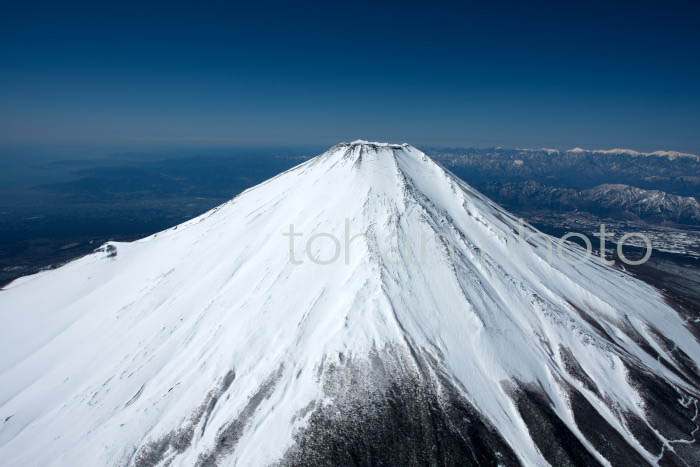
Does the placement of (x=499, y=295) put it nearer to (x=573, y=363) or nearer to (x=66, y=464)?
(x=573, y=363)

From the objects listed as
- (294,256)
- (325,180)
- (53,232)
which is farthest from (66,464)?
(53,232)

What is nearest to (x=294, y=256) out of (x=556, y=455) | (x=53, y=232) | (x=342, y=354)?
(x=342, y=354)

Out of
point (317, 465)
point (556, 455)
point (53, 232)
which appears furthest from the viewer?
point (53, 232)

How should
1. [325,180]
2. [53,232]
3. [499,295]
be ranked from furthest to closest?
1. [53,232]
2. [325,180]
3. [499,295]

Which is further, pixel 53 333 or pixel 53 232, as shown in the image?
pixel 53 232

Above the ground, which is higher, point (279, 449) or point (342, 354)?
point (342, 354)

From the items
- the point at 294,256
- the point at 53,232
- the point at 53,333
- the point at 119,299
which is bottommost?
the point at 53,232
